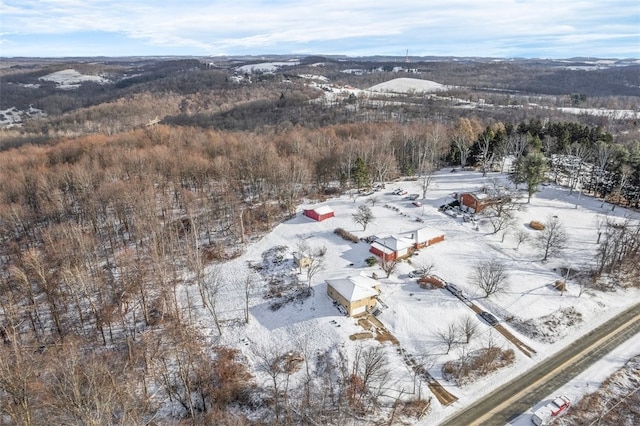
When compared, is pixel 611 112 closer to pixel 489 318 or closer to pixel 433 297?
pixel 489 318

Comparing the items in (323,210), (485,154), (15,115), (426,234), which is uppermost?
(15,115)

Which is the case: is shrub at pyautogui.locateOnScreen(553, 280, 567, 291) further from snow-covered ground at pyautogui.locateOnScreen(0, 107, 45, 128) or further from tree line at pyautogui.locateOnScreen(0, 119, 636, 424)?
snow-covered ground at pyautogui.locateOnScreen(0, 107, 45, 128)

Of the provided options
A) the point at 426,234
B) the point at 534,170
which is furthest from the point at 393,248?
the point at 534,170

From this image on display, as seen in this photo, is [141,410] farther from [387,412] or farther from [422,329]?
[422,329]

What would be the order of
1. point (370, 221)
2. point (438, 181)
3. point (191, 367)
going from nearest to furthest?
point (191, 367), point (370, 221), point (438, 181)

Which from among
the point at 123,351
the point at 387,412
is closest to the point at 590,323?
the point at 387,412

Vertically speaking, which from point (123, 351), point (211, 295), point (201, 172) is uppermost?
point (201, 172)
